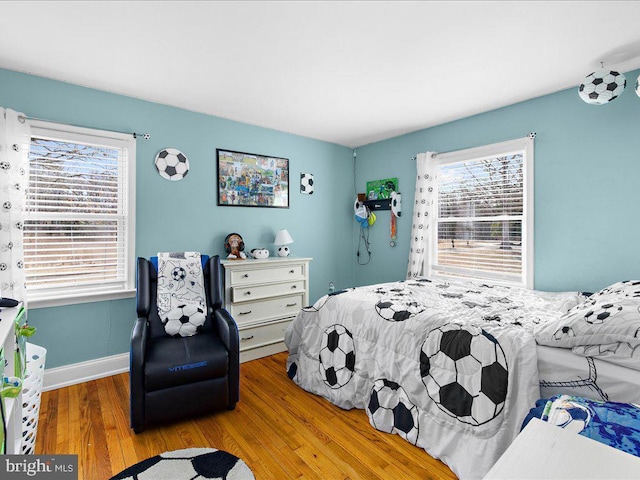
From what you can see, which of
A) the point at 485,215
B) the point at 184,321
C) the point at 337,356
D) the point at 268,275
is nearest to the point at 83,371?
the point at 184,321

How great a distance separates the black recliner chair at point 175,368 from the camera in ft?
6.79

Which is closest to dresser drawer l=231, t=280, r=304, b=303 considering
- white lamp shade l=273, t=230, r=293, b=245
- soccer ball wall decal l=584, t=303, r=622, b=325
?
white lamp shade l=273, t=230, r=293, b=245

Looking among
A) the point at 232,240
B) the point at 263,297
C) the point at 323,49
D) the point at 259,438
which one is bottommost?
the point at 259,438

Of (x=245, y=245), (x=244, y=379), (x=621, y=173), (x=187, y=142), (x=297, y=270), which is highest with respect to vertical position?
(x=187, y=142)

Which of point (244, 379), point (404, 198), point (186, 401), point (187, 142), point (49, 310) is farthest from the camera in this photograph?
point (404, 198)

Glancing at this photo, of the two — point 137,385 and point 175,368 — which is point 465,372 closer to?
point 175,368

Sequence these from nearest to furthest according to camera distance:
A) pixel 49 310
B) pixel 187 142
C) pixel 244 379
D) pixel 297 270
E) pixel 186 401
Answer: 1. pixel 186 401
2. pixel 49 310
3. pixel 244 379
4. pixel 187 142
5. pixel 297 270

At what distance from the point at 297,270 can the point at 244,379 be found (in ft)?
4.07

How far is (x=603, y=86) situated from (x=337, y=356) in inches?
104

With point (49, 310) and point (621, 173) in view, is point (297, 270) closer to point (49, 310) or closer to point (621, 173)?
point (49, 310)

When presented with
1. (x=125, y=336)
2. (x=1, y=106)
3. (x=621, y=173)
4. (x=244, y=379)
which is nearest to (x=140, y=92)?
(x=1, y=106)

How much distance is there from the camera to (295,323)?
9.43 feet

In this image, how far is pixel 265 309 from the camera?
344 centimetres

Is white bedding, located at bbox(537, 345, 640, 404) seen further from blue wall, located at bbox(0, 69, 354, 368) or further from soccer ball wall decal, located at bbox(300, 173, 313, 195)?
soccer ball wall decal, located at bbox(300, 173, 313, 195)
